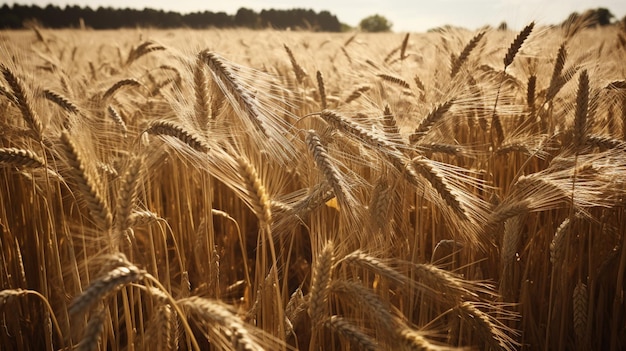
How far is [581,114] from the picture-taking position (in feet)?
5.68

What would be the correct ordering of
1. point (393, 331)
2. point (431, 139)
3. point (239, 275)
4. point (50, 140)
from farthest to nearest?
point (239, 275) < point (431, 139) < point (50, 140) < point (393, 331)

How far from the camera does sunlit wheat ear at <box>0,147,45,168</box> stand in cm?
135

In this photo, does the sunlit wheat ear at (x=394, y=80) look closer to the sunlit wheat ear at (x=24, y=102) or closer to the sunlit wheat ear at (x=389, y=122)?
the sunlit wheat ear at (x=389, y=122)

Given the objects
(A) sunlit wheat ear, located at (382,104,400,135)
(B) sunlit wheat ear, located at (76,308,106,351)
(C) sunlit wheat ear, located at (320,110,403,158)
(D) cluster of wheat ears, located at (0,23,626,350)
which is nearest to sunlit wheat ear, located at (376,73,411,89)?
(D) cluster of wheat ears, located at (0,23,626,350)

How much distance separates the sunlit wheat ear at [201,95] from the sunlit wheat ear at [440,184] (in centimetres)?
81

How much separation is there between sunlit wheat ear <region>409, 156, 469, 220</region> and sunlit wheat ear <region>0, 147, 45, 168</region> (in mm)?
1271

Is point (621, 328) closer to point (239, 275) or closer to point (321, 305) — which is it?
point (321, 305)

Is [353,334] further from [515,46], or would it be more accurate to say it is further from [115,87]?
[115,87]

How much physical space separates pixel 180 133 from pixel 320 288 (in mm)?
629

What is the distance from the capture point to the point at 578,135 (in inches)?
66.4

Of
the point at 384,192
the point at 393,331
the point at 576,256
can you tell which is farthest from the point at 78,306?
the point at 576,256

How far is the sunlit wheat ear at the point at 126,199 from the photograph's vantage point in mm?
1064

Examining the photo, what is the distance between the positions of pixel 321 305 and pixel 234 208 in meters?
1.67

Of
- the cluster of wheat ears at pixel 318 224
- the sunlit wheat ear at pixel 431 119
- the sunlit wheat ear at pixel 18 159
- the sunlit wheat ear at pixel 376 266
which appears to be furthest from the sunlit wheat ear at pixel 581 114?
the sunlit wheat ear at pixel 18 159
